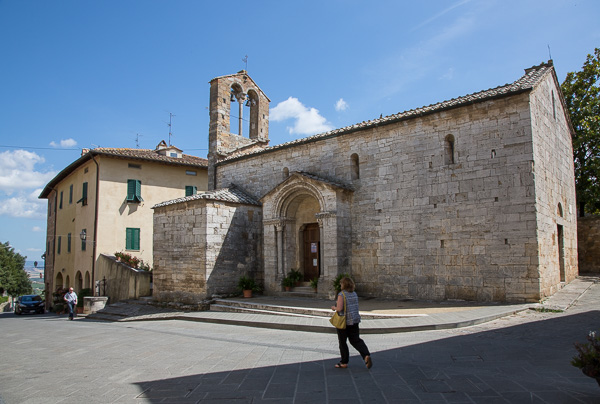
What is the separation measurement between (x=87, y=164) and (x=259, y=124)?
34.2ft

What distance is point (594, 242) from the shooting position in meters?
19.0

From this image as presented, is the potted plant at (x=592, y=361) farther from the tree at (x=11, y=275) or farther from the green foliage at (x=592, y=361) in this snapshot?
the tree at (x=11, y=275)

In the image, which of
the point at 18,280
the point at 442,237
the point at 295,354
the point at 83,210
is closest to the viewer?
the point at 295,354

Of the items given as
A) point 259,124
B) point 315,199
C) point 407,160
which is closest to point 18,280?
point 259,124

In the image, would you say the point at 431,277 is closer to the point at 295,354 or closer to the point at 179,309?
the point at 295,354

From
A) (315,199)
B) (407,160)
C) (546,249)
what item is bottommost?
(546,249)

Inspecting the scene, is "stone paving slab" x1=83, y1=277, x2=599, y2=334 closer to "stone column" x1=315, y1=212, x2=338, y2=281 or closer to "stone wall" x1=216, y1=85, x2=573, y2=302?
"stone wall" x1=216, y1=85, x2=573, y2=302

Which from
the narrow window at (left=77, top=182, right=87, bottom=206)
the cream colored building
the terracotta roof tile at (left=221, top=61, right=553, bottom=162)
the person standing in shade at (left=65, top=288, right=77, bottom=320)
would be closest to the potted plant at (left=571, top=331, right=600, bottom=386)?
the terracotta roof tile at (left=221, top=61, right=553, bottom=162)

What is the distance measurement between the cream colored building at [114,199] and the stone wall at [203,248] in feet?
20.4

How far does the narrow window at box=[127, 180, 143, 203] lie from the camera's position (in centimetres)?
2347

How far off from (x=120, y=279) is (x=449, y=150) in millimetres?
16171

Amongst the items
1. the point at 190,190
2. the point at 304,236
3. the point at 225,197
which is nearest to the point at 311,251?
the point at 304,236

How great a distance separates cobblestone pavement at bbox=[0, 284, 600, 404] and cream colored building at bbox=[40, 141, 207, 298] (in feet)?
43.1

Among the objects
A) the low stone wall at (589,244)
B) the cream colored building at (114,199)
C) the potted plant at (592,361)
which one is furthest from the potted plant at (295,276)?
the low stone wall at (589,244)
